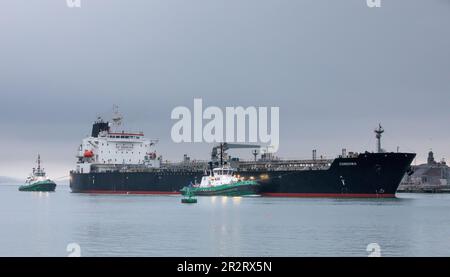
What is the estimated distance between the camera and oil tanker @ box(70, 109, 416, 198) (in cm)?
6138

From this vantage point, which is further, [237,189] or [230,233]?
[237,189]

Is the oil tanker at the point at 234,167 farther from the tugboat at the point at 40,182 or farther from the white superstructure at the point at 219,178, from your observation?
the tugboat at the point at 40,182

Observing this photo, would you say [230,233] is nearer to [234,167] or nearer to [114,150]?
[234,167]

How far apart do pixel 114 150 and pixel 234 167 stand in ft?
69.8

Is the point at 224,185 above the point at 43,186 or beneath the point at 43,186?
above

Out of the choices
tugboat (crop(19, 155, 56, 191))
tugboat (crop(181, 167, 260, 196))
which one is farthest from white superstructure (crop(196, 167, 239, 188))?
tugboat (crop(19, 155, 56, 191))

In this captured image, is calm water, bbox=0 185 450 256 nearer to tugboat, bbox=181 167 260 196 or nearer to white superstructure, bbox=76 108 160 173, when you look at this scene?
tugboat, bbox=181 167 260 196

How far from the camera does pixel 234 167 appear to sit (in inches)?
3029

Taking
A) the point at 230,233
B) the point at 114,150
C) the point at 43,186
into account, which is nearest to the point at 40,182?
the point at 43,186

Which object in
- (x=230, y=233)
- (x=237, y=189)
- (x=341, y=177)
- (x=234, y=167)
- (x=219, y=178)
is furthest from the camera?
(x=234, y=167)

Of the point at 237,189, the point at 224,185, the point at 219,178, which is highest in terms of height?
the point at 219,178
